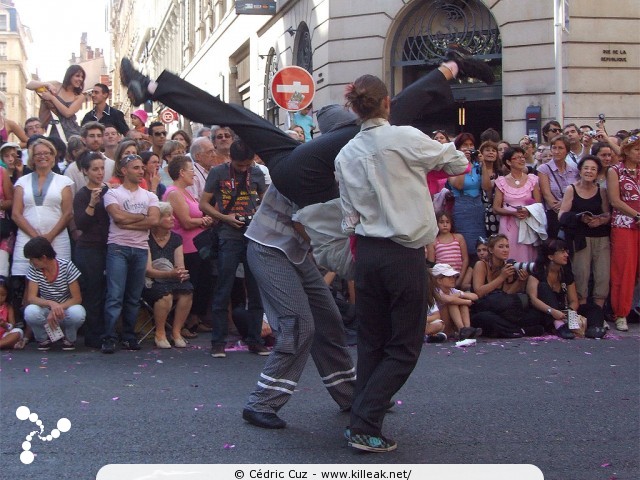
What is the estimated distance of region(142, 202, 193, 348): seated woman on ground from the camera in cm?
984

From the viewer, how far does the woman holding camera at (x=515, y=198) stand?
432 inches

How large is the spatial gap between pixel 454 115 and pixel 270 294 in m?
16.4

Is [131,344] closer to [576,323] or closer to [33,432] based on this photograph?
[33,432]

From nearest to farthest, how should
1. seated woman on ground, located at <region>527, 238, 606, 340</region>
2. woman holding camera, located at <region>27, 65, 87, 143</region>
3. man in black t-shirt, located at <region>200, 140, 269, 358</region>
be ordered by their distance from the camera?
man in black t-shirt, located at <region>200, 140, 269, 358</region> < seated woman on ground, located at <region>527, 238, 606, 340</region> < woman holding camera, located at <region>27, 65, 87, 143</region>

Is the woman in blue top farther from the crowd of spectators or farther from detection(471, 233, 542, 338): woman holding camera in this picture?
detection(471, 233, 542, 338): woman holding camera

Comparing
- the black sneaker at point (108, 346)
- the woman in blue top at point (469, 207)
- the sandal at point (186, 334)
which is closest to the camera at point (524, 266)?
the woman in blue top at point (469, 207)

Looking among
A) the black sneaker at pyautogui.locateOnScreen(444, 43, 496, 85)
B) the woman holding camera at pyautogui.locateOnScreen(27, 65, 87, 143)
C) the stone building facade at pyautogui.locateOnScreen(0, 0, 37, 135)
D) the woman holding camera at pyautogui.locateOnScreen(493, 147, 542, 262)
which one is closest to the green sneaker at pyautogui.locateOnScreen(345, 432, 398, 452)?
the black sneaker at pyautogui.locateOnScreen(444, 43, 496, 85)

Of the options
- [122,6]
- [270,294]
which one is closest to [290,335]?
[270,294]

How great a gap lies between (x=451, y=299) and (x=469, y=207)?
52.8 inches

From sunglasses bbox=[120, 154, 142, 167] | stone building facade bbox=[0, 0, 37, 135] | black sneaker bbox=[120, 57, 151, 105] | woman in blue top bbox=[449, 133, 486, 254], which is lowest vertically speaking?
woman in blue top bbox=[449, 133, 486, 254]

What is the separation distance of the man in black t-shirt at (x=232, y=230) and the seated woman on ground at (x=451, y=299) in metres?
2.04

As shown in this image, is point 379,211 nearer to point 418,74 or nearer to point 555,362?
point 555,362

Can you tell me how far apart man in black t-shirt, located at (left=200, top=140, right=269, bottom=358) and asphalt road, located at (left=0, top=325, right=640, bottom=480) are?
0.26 metres

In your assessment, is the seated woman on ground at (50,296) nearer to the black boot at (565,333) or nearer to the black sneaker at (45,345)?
the black sneaker at (45,345)
